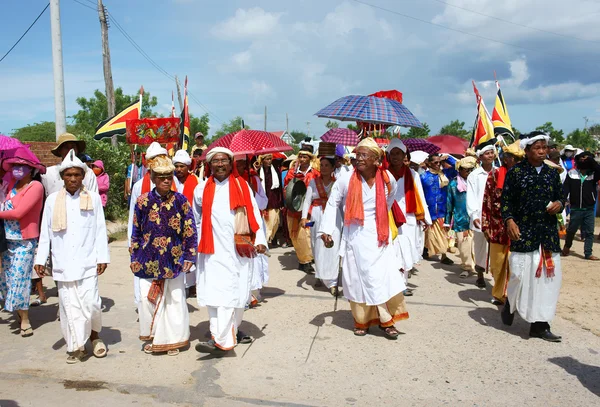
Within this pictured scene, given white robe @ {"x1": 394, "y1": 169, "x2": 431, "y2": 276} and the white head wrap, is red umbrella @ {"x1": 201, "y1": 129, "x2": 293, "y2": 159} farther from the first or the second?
the white head wrap

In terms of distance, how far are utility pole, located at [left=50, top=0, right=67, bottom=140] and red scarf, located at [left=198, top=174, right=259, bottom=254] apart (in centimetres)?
721

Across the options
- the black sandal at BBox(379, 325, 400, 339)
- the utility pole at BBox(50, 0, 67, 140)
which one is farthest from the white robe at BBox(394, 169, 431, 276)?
the utility pole at BBox(50, 0, 67, 140)

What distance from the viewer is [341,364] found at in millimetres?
4684

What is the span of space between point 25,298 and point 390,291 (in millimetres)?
3946

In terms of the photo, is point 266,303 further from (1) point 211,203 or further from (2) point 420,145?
(2) point 420,145

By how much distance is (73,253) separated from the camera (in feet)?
15.4

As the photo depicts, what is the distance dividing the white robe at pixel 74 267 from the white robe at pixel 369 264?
238cm

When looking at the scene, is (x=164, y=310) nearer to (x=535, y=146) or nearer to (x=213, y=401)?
(x=213, y=401)

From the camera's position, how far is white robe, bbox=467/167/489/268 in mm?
7250

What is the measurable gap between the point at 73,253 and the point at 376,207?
2975 mm

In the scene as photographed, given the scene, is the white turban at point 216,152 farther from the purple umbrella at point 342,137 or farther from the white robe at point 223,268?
the purple umbrella at point 342,137

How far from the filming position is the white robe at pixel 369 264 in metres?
5.25


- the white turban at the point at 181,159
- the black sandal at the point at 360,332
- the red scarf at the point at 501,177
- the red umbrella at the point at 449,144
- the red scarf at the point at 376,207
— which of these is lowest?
the black sandal at the point at 360,332

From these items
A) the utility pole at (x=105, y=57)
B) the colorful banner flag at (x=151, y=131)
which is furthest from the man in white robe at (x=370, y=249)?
the utility pole at (x=105, y=57)
